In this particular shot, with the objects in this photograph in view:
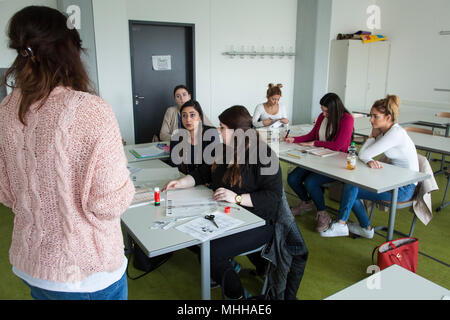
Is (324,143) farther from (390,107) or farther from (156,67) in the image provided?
(156,67)

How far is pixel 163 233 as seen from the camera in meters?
1.80

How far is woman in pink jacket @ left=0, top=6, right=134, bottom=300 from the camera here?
97 cm

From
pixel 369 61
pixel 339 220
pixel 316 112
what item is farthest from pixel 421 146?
pixel 369 61

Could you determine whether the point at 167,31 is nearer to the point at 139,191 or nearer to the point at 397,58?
the point at 139,191

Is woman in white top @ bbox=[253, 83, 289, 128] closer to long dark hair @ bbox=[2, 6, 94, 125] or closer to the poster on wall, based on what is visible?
the poster on wall

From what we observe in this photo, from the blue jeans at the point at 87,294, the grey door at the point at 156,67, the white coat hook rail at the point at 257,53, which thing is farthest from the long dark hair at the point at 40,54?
the white coat hook rail at the point at 257,53

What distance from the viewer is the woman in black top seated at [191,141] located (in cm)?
300

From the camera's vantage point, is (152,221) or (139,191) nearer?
(152,221)

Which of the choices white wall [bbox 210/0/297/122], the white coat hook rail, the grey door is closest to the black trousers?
the grey door

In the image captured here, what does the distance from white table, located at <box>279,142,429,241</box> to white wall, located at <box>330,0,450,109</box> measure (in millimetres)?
5076

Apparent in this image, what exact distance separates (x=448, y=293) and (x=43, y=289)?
1.35 metres

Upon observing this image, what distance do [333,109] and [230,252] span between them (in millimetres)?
2014

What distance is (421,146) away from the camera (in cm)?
371

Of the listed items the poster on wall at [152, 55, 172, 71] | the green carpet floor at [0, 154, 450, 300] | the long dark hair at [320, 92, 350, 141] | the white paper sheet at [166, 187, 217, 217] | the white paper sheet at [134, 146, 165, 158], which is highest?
the poster on wall at [152, 55, 172, 71]
